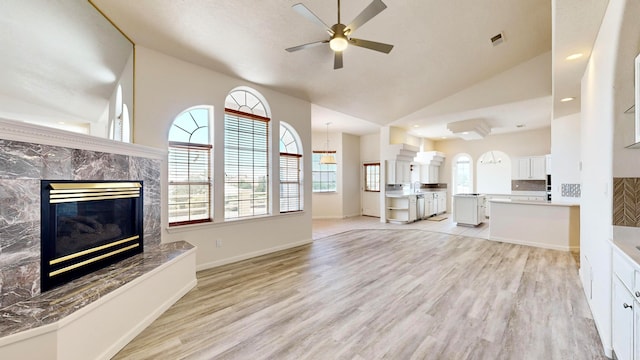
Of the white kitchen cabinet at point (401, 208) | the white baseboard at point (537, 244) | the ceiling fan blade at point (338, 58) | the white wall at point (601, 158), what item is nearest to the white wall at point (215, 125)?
the ceiling fan blade at point (338, 58)

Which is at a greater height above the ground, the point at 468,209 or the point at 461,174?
the point at 461,174

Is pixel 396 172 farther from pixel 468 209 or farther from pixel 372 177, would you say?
pixel 468 209

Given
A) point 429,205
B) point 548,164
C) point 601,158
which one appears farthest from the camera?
point 429,205

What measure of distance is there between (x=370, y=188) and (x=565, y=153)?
545cm

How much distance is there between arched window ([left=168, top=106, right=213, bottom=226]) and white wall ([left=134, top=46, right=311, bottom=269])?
131mm

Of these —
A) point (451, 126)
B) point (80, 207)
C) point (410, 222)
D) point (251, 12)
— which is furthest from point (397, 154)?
point (80, 207)

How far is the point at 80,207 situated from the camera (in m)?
2.38

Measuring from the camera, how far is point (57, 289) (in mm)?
2049

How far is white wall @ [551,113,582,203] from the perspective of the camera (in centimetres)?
534

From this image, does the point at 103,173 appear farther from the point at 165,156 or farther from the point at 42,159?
the point at 165,156

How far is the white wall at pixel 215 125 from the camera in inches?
132

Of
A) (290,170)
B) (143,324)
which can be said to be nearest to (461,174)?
(290,170)

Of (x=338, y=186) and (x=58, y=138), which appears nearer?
(x=58, y=138)

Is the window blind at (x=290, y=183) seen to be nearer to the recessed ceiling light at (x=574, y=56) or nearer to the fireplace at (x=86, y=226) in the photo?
the fireplace at (x=86, y=226)
